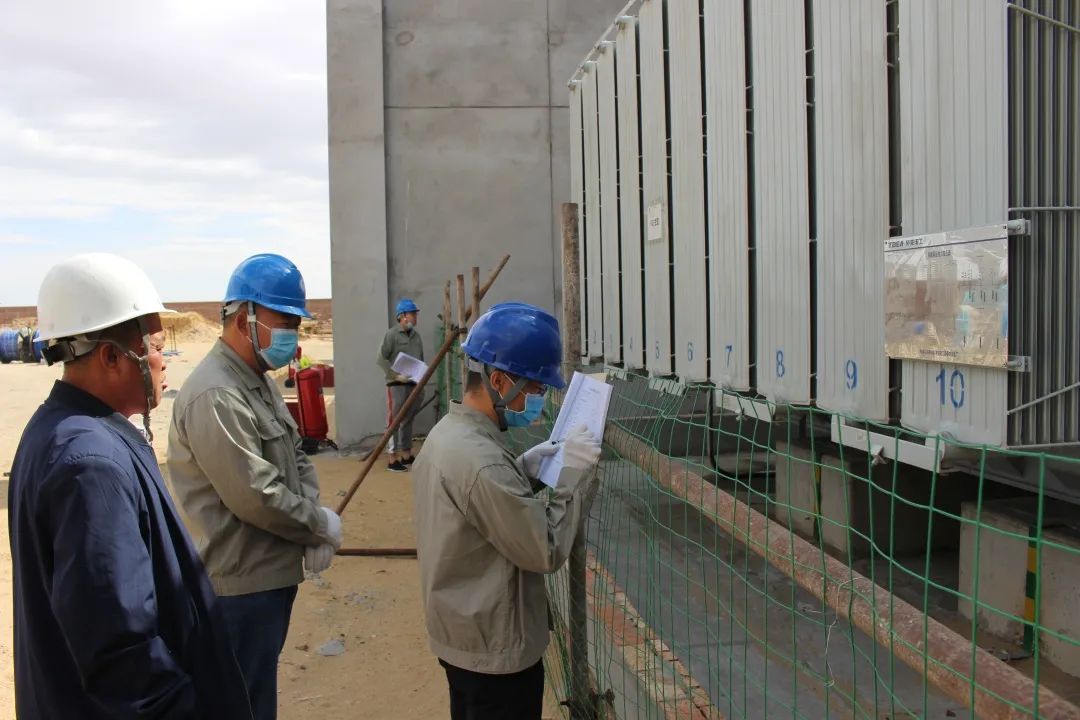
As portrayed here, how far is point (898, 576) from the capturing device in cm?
643

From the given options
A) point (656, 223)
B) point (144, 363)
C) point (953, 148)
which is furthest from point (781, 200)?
point (144, 363)

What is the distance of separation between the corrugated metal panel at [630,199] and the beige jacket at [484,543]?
199 inches

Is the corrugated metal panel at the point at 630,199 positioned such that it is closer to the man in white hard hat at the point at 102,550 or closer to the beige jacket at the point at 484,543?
the beige jacket at the point at 484,543

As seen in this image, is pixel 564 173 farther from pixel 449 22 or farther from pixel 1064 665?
pixel 1064 665

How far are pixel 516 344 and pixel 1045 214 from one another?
237 cm

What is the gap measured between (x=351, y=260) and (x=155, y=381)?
34.2 feet

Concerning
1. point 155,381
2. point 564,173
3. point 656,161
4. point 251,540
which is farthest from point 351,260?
point 155,381

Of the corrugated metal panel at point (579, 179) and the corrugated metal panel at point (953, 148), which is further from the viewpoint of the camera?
the corrugated metal panel at point (579, 179)

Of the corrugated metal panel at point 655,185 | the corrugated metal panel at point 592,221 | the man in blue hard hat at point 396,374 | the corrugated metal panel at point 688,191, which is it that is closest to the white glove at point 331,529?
the corrugated metal panel at point 688,191

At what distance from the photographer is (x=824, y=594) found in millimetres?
2014

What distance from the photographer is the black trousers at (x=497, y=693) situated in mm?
2730

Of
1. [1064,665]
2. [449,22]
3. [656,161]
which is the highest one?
[449,22]

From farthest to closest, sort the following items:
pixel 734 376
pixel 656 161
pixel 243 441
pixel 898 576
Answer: pixel 656 161, pixel 898 576, pixel 734 376, pixel 243 441

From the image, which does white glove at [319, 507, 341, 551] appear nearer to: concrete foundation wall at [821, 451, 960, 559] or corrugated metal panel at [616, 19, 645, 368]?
concrete foundation wall at [821, 451, 960, 559]
